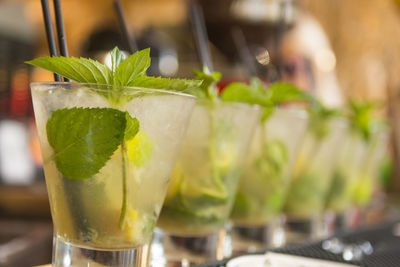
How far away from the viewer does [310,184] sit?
35.6 inches

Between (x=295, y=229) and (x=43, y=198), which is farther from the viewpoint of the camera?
(x=43, y=198)

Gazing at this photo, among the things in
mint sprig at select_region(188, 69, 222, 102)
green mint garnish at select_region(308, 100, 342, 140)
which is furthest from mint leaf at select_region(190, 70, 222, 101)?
green mint garnish at select_region(308, 100, 342, 140)

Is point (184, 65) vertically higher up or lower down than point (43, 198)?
higher up

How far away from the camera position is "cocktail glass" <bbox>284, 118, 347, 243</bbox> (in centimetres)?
89

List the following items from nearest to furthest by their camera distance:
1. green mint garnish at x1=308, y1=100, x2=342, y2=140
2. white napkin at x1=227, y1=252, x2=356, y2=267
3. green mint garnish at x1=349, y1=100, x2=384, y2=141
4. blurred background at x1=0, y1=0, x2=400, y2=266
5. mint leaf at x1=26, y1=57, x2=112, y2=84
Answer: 1. mint leaf at x1=26, y1=57, x2=112, y2=84
2. white napkin at x1=227, y1=252, x2=356, y2=267
3. green mint garnish at x1=308, y1=100, x2=342, y2=140
4. green mint garnish at x1=349, y1=100, x2=384, y2=141
5. blurred background at x1=0, y1=0, x2=400, y2=266

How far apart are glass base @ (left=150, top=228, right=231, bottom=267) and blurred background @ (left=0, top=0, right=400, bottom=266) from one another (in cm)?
39

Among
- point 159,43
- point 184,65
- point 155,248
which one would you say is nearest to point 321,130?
point 155,248

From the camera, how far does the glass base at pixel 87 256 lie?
0.44m

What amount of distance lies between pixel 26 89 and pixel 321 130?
2.74 metres

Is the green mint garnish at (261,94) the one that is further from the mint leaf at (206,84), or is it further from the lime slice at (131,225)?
the lime slice at (131,225)

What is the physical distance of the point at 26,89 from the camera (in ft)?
10.6

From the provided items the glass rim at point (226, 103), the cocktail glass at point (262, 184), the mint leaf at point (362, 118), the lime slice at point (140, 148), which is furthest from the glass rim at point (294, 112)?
the lime slice at point (140, 148)

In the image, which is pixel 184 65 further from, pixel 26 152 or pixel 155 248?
pixel 155 248

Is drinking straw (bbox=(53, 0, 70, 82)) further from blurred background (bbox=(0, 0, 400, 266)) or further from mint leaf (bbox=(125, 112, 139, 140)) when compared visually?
blurred background (bbox=(0, 0, 400, 266))
